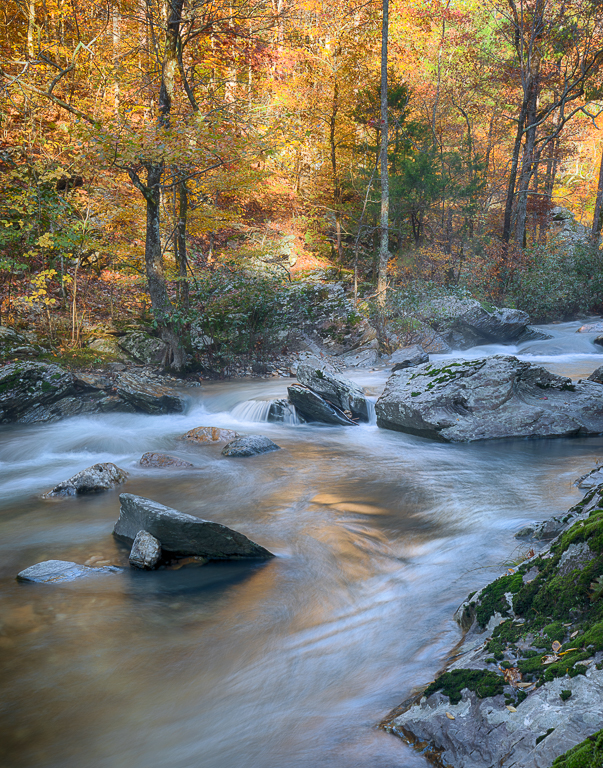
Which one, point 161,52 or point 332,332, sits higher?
point 161,52

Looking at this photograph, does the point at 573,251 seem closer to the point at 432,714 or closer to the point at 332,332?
the point at 332,332

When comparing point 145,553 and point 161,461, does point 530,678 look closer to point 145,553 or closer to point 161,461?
point 145,553

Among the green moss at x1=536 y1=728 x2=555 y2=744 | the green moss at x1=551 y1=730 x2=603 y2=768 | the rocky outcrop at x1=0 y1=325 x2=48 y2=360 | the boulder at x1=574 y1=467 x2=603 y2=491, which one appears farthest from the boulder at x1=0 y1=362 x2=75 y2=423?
the green moss at x1=551 y1=730 x2=603 y2=768

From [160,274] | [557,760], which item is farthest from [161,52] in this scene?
[557,760]

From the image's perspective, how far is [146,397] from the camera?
35.7 ft

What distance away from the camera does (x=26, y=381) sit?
10.4m

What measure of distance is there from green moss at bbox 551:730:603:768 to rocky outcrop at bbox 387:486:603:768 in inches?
0.9

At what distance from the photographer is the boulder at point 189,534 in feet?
15.0

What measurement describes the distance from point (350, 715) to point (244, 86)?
79.5 ft

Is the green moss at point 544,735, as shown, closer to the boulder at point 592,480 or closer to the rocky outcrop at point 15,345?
the boulder at point 592,480

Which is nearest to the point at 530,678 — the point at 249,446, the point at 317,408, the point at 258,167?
the point at 249,446

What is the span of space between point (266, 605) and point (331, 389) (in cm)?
660

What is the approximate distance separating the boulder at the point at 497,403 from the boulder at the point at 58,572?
560 cm

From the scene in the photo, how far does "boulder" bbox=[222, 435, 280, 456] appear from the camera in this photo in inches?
331
